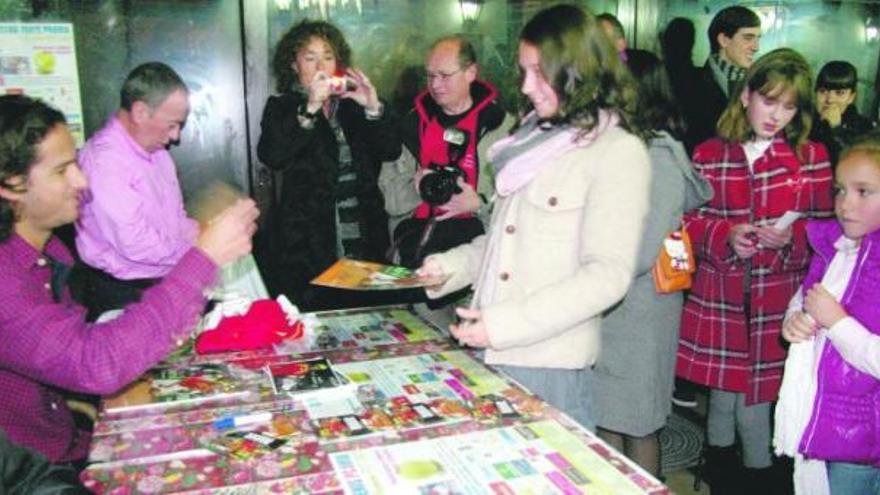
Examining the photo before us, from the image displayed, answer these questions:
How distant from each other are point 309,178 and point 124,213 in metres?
0.74

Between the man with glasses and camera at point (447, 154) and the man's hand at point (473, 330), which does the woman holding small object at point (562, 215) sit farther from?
the man with glasses and camera at point (447, 154)

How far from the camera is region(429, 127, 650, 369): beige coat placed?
1.76 metres

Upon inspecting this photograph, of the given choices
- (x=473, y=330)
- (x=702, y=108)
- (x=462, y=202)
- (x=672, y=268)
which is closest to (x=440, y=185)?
(x=462, y=202)

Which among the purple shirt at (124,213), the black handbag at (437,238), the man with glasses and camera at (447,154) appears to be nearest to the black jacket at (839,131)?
the man with glasses and camera at (447,154)

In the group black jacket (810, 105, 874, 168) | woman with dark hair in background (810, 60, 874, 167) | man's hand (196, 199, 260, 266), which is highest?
woman with dark hair in background (810, 60, 874, 167)

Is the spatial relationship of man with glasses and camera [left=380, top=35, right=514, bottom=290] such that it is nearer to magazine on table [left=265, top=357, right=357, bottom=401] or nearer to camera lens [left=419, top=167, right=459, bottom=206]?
camera lens [left=419, top=167, right=459, bottom=206]

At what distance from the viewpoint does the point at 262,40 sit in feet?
13.9

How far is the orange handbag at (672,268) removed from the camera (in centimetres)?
259

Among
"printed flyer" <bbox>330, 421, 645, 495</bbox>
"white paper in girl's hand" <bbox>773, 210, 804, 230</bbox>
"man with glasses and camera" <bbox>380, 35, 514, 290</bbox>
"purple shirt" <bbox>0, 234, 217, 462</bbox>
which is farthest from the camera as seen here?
"man with glasses and camera" <bbox>380, 35, 514, 290</bbox>

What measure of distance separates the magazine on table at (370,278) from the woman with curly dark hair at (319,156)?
1002 mm

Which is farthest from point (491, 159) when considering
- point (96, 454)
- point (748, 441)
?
point (748, 441)

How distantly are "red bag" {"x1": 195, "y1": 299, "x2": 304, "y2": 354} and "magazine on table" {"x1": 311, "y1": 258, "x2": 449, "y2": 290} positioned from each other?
202mm

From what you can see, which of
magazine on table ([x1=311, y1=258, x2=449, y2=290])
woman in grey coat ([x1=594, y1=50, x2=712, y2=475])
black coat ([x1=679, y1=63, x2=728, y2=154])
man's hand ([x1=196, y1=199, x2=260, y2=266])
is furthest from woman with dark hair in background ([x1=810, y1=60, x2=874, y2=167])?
man's hand ([x1=196, y1=199, x2=260, y2=266])

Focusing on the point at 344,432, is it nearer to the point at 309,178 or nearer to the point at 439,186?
the point at 439,186
